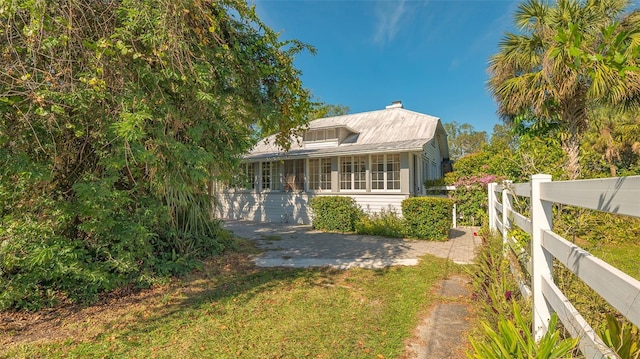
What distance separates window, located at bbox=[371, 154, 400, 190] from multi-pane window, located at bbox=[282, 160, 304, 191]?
336 cm

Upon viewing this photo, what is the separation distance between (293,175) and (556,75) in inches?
389

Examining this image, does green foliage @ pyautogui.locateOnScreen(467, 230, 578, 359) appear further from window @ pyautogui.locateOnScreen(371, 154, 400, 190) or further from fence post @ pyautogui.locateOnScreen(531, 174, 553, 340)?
window @ pyautogui.locateOnScreen(371, 154, 400, 190)

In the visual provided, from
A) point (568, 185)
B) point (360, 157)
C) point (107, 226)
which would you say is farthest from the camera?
point (360, 157)

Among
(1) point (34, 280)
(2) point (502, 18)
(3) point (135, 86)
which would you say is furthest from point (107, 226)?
(2) point (502, 18)

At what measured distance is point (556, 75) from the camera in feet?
25.4

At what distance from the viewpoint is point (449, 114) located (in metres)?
30.2

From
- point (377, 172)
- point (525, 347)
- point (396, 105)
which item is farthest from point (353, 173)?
point (525, 347)

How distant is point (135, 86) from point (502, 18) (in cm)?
1063

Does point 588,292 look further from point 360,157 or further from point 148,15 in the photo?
point 360,157

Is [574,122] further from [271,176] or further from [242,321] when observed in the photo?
[271,176]

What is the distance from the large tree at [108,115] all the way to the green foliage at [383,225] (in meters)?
6.10

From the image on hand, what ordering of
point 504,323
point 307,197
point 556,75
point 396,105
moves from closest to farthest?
point 504,323
point 556,75
point 307,197
point 396,105

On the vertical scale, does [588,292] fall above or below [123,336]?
above

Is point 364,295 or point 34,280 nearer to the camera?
point 34,280
